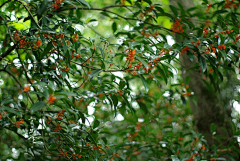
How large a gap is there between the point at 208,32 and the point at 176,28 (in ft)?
0.70

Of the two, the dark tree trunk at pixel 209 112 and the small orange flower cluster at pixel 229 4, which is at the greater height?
the small orange flower cluster at pixel 229 4

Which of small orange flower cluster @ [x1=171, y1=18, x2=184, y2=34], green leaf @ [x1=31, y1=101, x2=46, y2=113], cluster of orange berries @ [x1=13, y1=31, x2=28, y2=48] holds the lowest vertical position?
green leaf @ [x1=31, y1=101, x2=46, y2=113]

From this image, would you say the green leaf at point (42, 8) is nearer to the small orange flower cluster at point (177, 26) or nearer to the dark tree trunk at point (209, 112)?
the small orange flower cluster at point (177, 26)

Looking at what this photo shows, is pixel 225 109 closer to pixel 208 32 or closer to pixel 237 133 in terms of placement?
pixel 237 133

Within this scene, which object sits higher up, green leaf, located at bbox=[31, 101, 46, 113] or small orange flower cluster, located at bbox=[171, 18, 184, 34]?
small orange flower cluster, located at bbox=[171, 18, 184, 34]

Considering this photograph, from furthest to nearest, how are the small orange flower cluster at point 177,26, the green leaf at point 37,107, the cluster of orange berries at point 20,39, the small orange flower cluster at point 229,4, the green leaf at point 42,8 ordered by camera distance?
the small orange flower cluster at point 229,4 < the small orange flower cluster at point 177,26 < the cluster of orange berries at point 20,39 < the green leaf at point 42,8 < the green leaf at point 37,107

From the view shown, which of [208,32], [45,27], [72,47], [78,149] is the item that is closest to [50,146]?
[78,149]

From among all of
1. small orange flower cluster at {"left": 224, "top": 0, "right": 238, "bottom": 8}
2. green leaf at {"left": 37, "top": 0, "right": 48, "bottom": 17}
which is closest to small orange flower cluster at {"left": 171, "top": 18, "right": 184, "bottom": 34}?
small orange flower cluster at {"left": 224, "top": 0, "right": 238, "bottom": 8}

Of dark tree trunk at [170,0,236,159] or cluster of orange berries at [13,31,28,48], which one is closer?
cluster of orange berries at [13,31,28,48]

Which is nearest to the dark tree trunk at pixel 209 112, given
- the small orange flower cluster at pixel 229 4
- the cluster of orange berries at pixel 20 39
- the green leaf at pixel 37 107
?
the small orange flower cluster at pixel 229 4

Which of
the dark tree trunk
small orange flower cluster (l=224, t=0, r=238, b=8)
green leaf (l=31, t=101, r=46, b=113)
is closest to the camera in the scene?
green leaf (l=31, t=101, r=46, b=113)

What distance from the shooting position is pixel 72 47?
1.23 metres

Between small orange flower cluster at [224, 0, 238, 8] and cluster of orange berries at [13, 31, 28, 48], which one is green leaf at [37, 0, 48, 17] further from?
small orange flower cluster at [224, 0, 238, 8]

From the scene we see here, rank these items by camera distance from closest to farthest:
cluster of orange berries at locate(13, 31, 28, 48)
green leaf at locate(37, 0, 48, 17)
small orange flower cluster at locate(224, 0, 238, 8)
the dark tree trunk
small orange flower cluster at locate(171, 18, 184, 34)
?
green leaf at locate(37, 0, 48, 17) → cluster of orange berries at locate(13, 31, 28, 48) → small orange flower cluster at locate(171, 18, 184, 34) → small orange flower cluster at locate(224, 0, 238, 8) → the dark tree trunk
